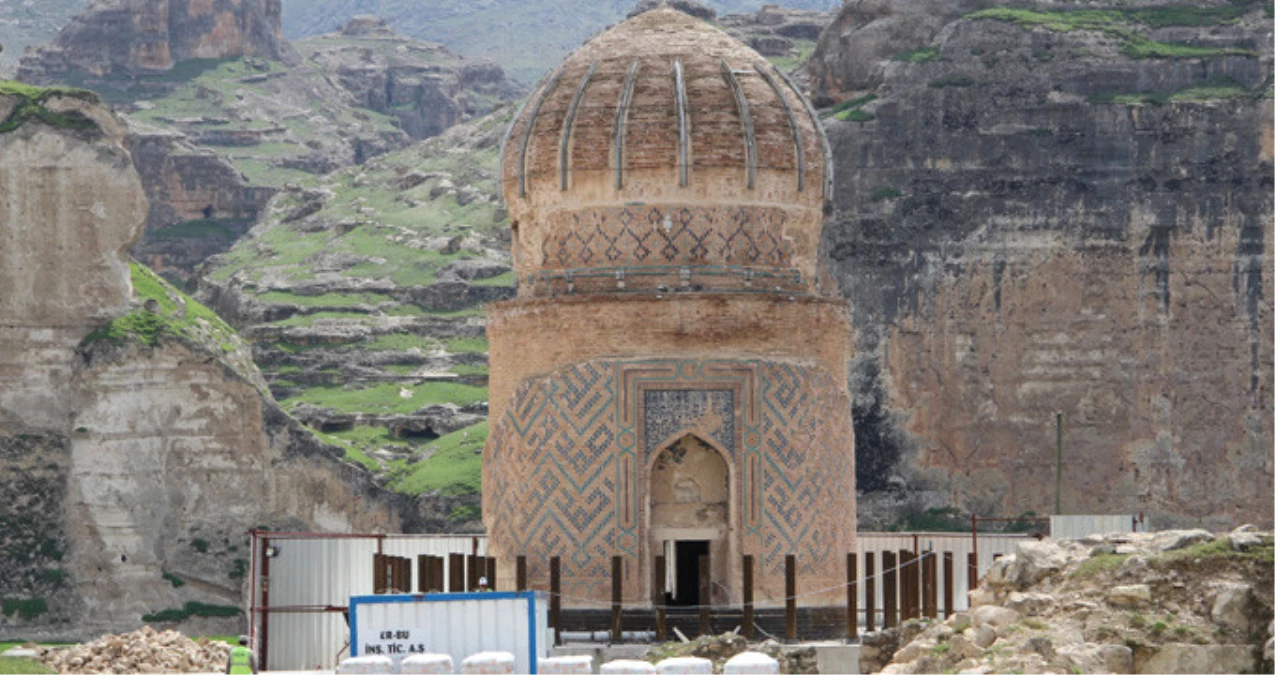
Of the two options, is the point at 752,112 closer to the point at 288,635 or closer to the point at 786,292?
the point at 786,292

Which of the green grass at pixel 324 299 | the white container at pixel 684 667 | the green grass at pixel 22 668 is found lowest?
the green grass at pixel 22 668

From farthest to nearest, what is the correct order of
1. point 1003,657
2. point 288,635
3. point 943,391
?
point 943,391 < point 288,635 < point 1003,657

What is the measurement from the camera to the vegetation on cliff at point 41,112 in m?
54.0

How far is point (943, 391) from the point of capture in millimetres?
66812

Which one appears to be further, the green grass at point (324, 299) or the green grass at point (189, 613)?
the green grass at point (324, 299)

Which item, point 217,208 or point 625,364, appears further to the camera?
point 217,208

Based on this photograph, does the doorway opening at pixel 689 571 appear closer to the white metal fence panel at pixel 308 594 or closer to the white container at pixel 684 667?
the white metal fence panel at pixel 308 594

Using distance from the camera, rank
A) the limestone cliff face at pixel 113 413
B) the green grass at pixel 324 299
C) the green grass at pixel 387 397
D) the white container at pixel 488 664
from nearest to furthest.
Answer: the white container at pixel 488 664 < the limestone cliff face at pixel 113 413 < the green grass at pixel 387 397 < the green grass at pixel 324 299

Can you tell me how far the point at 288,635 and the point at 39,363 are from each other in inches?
1146

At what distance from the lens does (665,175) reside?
75.3 ft

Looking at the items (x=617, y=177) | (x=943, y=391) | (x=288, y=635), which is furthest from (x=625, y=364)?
(x=943, y=391)

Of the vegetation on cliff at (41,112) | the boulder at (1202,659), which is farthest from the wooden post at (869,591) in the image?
the vegetation on cliff at (41,112)

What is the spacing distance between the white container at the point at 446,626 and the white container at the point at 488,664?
64 centimetres

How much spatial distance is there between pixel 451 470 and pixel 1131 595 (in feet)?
151
